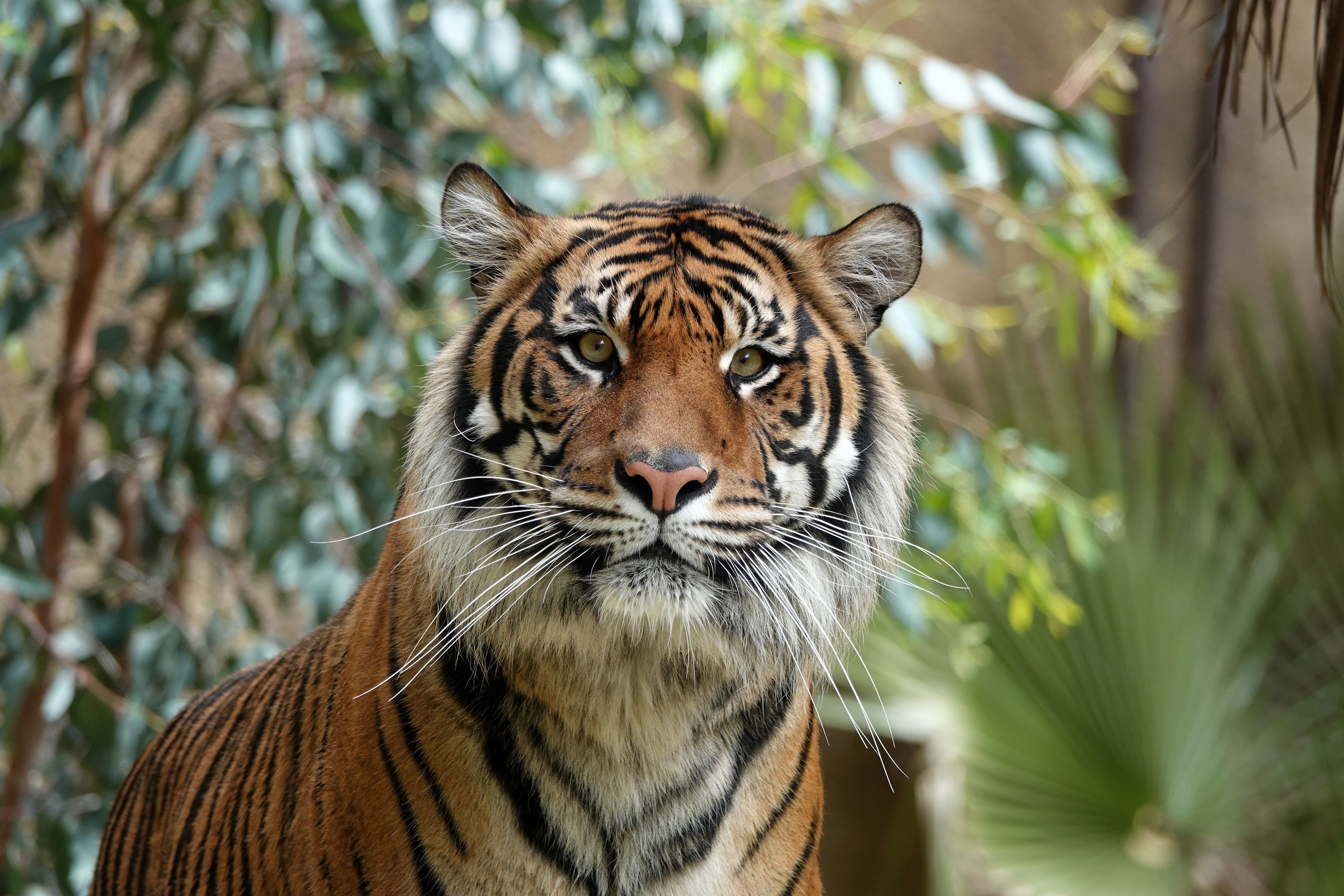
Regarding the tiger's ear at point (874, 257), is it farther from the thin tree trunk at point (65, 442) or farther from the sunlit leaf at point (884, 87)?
the thin tree trunk at point (65, 442)

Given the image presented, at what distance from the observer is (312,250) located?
2381mm

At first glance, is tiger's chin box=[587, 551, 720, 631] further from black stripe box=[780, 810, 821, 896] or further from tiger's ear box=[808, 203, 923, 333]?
Answer: tiger's ear box=[808, 203, 923, 333]

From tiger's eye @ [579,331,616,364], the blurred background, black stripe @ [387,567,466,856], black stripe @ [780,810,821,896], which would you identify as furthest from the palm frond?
black stripe @ [387,567,466,856]

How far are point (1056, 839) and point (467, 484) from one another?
2948mm

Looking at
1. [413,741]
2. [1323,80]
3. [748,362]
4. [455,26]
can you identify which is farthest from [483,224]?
[1323,80]

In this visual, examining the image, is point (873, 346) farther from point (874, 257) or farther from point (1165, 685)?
point (874, 257)

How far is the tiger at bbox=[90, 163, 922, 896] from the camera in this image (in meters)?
1.36

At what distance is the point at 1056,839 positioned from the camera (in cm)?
384

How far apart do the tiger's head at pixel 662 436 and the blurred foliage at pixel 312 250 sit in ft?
2.19

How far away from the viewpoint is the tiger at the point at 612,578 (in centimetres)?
136

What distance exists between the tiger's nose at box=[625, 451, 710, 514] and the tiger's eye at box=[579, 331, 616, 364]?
21cm

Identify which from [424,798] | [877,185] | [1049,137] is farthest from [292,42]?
[424,798]

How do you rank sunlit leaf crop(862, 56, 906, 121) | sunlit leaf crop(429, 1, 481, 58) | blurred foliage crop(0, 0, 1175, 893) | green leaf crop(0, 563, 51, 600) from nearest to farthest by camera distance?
1. green leaf crop(0, 563, 51, 600)
2. sunlit leaf crop(429, 1, 481, 58)
3. blurred foliage crop(0, 0, 1175, 893)
4. sunlit leaf crop(862, 56, 906, 121)

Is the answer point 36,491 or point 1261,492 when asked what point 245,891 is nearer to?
point 36,491
